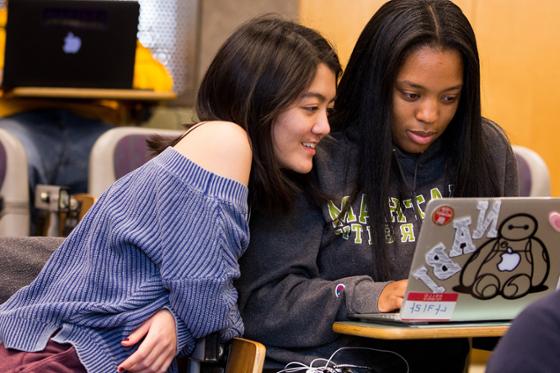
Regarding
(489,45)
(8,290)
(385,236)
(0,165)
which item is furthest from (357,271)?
(489,45)

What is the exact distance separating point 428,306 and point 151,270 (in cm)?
50

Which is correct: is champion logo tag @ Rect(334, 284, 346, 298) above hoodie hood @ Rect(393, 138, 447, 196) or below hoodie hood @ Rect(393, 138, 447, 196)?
below

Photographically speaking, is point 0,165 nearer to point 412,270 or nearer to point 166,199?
point 166,199

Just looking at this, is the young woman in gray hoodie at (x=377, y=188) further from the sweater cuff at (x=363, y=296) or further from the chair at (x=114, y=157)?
→ the chair at (x=114, y=157)

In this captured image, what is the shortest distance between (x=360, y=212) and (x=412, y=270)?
0.44 meters

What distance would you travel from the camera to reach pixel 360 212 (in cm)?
213

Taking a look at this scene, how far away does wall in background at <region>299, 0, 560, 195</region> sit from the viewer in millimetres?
4180

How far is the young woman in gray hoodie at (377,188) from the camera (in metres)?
2.04

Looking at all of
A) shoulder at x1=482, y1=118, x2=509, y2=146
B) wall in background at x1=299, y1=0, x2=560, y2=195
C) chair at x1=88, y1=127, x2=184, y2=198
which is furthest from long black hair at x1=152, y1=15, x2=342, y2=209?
wall in background at x1=299, y1=0, x2=560, y2=195

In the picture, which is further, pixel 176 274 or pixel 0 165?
pixel 0 165

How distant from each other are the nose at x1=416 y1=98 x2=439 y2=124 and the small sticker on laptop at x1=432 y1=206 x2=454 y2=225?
48cm

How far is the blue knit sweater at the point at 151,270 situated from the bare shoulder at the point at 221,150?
2cm

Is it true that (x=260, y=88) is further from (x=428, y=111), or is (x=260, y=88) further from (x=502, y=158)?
(x=502, y=158)

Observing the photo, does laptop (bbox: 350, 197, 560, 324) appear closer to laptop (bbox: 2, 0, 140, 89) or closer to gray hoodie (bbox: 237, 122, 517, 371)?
gray hoodie (bbox: 237, 122, 517, 371)
